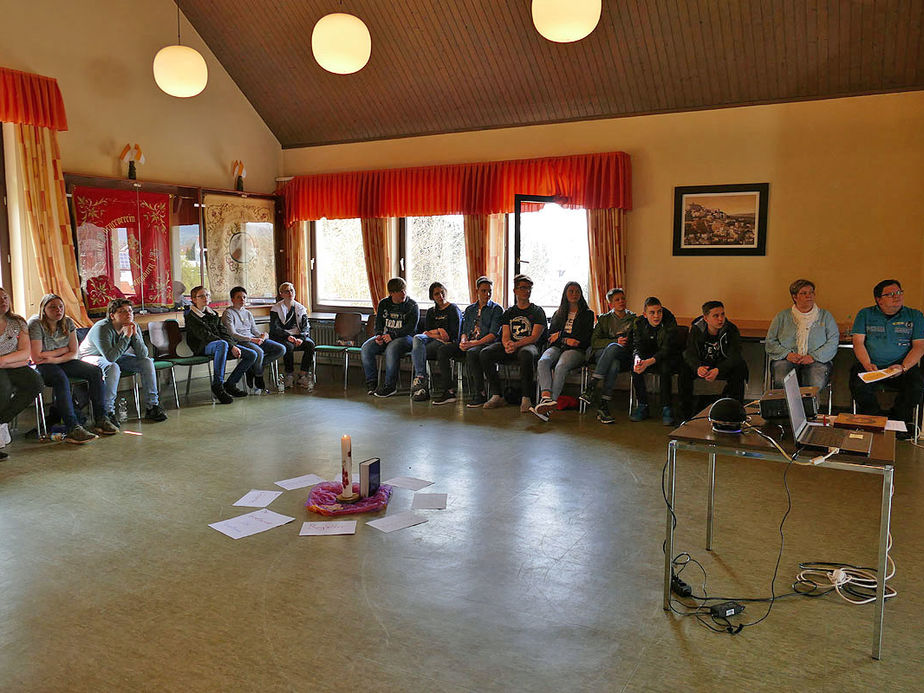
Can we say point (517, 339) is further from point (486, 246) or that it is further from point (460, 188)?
point (460, 188)

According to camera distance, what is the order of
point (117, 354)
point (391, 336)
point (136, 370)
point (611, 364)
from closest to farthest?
1. point (117, 354)
2. point (136, 370)
3. point (611, 364)
4. point (391, 336)

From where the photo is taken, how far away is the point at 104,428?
580cm

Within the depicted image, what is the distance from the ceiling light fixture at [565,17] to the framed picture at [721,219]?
2672 mm

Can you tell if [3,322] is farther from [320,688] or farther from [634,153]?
[634,153]

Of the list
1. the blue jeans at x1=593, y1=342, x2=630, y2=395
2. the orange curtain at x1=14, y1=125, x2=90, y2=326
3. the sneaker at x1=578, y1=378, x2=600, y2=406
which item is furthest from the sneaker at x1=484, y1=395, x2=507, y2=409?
the orange curtain at x1=14, y1=125, x2=90, y2=326

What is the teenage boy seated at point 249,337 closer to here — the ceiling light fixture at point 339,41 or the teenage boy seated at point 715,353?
the ceiling light fixture at point 339,41

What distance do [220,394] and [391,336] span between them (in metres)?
1.80

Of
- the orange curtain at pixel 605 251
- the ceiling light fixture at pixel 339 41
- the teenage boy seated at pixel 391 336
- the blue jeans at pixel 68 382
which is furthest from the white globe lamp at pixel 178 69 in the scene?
the orange curtain at pixel 605 251

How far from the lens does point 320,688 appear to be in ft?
7.77

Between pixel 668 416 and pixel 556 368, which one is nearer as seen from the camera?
pixel 668 416

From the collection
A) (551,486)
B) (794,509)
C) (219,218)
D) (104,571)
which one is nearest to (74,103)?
(219,218)

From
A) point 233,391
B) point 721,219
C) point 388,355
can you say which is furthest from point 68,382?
A: point 721,219

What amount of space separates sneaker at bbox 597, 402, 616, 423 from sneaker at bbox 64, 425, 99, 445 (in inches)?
161

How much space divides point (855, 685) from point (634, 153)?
574 centimetres
